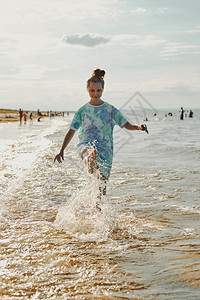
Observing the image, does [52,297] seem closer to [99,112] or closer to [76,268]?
[76,268]

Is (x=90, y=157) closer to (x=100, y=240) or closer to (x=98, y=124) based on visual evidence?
(x=98, y=124)

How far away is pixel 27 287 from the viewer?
2.76m

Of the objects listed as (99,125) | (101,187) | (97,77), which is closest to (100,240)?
(101,187)

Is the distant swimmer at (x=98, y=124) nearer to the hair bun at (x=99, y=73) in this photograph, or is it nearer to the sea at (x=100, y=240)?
the hair bun at (x=99, y=73)

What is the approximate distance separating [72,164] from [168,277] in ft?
25.9

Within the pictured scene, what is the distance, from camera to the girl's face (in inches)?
174

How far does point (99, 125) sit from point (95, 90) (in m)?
0.50

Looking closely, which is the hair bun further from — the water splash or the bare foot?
the water splash

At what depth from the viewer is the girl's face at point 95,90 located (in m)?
4.42

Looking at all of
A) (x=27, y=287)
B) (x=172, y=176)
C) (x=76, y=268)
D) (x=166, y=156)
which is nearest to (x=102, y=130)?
(x=76, y=268)

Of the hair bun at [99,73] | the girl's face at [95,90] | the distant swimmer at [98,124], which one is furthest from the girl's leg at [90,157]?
the hair bun at [99,73]

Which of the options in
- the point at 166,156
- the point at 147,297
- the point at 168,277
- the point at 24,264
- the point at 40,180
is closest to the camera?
the point at 147,297

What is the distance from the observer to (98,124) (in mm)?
4453

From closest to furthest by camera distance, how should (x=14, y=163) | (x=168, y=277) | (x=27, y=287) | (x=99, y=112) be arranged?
1. (x=27, y=287)
2. (x=168, y=277)
3. (x=99, y=112)
4. (x=14, y=163)
